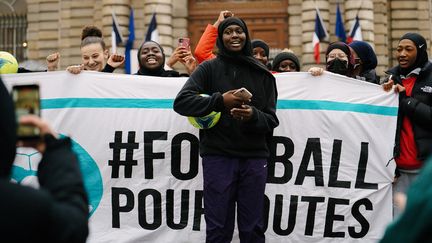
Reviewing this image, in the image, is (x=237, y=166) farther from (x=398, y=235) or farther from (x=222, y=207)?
(x=398, y=235)

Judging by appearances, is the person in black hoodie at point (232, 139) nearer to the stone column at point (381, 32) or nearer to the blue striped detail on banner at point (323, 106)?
the blue striped detail on banner at point (323, 106)

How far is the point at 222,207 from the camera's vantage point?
17.3ft

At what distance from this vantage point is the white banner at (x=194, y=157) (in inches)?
245

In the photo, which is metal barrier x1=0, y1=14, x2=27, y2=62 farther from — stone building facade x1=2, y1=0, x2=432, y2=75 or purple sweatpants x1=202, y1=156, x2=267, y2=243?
purple sweatpants x1=202, y1=156, x2=267, y2=243

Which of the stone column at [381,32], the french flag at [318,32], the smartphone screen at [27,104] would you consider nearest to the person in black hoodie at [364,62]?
the smartphone screen at [27,104]

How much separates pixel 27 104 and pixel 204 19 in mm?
18922

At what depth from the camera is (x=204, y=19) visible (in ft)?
Answer: 69.6

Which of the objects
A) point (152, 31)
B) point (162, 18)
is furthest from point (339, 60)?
point (162, 18)

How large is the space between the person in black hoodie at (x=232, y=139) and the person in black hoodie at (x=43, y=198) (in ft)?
8.71

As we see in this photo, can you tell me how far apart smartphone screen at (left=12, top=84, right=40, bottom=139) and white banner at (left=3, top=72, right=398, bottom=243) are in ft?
12.4

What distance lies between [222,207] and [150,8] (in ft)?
50.4

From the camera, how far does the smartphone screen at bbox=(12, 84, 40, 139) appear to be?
2475 mm

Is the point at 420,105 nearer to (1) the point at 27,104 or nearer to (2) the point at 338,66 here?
(2) the point at 338,66

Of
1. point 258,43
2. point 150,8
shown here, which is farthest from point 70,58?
point 258,43
